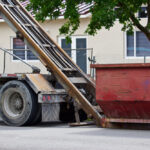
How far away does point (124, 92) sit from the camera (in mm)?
14102

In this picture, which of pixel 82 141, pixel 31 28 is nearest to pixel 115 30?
pixel 31 28

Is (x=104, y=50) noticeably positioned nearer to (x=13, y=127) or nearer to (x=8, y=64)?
(x=8, y=64)

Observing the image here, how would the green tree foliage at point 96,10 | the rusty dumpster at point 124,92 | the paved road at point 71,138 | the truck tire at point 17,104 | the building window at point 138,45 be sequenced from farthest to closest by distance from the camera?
the building window at point 138,45
the green tree foliage at point 96,10
the truck tire at point 17,104
the rusty dumpster at point 124,92
the paved road at point 71,138

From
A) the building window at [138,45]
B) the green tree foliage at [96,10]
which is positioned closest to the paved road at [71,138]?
the green tree foliage at [96,10]

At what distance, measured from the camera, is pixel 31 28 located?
56.1 feet

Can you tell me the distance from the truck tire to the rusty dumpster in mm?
1889

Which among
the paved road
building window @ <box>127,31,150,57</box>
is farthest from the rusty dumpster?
building window @ <box>127,31,150,57</box>

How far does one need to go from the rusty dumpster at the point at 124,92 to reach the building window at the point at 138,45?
522 inches

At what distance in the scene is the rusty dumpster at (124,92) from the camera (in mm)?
13852

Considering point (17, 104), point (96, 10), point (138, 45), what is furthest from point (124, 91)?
point (138, 45)

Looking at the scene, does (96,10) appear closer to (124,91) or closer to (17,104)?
(17,104)

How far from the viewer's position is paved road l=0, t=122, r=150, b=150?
10875 millimetres

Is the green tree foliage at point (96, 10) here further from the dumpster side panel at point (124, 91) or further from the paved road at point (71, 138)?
the paved road at point (71, 138)

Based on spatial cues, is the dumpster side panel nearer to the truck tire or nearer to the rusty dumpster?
the rusty dumpster
